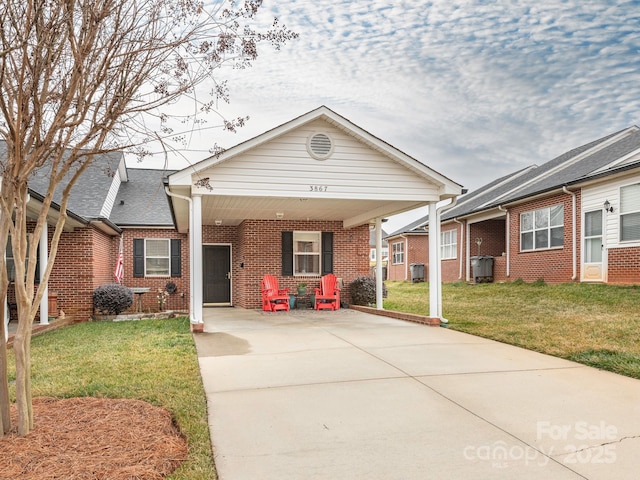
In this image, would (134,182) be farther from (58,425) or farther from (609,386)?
(609,386)

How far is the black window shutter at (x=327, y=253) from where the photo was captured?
1478 centimetres

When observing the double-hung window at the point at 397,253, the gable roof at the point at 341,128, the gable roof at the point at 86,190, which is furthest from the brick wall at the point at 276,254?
the double-hung window at the point at 397,253

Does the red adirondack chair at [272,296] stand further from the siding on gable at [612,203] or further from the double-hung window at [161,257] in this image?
the siding on gable at [612,203]

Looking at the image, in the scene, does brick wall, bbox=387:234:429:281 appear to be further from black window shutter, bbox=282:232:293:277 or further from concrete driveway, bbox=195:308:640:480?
concrete driveway, bbox=195:308:640:480

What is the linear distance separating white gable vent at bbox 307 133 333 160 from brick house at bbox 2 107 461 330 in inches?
0.9

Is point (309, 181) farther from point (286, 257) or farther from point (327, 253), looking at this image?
point (327, 253)

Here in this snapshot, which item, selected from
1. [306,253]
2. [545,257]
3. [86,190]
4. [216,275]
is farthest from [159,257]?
[545,257]

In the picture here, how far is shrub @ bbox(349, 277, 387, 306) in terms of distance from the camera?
46.7 ft

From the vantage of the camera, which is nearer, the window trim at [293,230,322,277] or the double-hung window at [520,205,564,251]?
the window trim at [293,230,322,277]

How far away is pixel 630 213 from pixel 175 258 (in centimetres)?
1349

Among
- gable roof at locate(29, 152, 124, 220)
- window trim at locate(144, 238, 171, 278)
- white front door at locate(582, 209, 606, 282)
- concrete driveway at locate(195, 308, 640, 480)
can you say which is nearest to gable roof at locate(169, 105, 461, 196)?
concrete driveway at locate(195, 308, 640, 480)

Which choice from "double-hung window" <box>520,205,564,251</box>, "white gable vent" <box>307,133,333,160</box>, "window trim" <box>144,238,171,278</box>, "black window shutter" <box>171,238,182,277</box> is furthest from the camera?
"black window shutter" <box>171,238,182,277</box>

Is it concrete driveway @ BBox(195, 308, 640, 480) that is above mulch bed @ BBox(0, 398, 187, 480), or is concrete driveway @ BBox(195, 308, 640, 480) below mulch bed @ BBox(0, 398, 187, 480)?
below

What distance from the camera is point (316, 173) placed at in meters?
9.64
